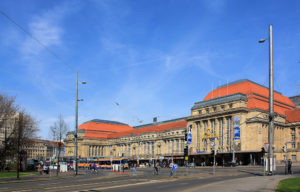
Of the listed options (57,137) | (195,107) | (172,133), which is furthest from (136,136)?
(57,137)

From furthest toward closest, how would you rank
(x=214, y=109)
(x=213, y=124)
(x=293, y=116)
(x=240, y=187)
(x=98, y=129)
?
(x=98, y=129)
(x=214, y=109)
(x=213, y=124)
(x=293, y=116)
(x=240, y=187)

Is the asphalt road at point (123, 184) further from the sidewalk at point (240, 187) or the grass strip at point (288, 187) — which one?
the grass strip at point (288, 187)

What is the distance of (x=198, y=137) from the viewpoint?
3728 inches

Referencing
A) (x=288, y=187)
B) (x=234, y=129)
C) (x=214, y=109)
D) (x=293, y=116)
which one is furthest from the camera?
(x=214, y=109)

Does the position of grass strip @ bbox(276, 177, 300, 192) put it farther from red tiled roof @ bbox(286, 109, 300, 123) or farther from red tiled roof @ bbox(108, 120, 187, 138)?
red tiled roof @ bbox(108, 120, 187, 138)

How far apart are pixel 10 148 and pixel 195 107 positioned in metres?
54.7

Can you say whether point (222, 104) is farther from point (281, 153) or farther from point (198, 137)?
point (281, 153)

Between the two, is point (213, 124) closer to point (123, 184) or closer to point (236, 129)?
point (236, 129)

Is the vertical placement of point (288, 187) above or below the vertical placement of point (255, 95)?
below

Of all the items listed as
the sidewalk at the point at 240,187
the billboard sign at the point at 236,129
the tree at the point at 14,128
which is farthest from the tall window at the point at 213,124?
the sidewalk at the point at 240,187

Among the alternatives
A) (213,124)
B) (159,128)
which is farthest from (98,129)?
(213,124)

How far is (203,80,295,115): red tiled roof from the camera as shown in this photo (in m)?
84.7

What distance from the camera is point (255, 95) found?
282 ft

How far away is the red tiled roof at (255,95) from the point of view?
278 feet
